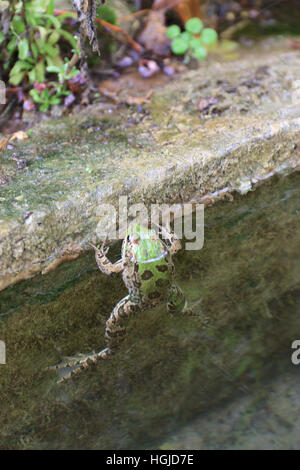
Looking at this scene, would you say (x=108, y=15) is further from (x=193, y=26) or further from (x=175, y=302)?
(x=175, y=302)

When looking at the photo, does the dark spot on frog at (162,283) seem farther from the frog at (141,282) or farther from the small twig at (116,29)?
the small twig at (116,29)

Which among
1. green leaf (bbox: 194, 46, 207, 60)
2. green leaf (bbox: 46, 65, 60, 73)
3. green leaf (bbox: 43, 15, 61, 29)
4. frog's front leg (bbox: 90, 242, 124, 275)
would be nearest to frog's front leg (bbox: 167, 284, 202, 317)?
frog's front leg (bbox: 90, 242, 124, 275)

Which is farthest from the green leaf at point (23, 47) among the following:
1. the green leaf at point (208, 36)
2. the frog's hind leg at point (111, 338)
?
the frog's hind leg at point (111, 338)

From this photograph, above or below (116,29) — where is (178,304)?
below

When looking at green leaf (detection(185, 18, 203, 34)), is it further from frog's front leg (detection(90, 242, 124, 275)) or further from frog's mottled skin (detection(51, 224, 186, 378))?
frog's front leg (detection(90, 242, 124, 275))

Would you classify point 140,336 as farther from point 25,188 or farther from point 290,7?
point 290,7

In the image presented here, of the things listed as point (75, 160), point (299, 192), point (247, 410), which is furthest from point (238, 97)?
point (247, 410)

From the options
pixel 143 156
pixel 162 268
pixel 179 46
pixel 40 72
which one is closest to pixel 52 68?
pixel 40 72

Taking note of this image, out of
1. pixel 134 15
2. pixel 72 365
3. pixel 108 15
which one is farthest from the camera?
pixel 134 15
